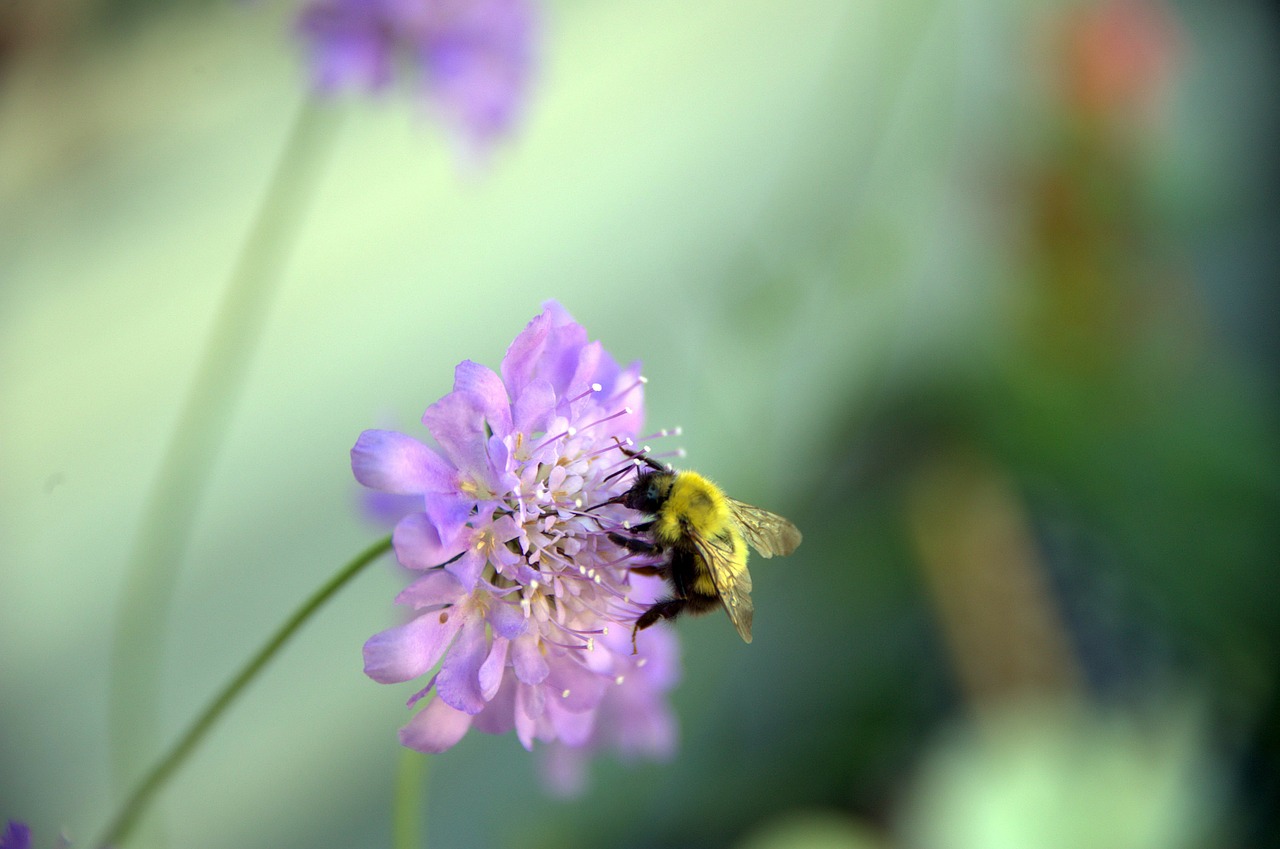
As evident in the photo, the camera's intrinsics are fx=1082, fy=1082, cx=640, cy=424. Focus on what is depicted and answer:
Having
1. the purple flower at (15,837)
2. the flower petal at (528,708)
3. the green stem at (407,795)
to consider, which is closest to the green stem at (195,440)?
the green stem at (407,795)

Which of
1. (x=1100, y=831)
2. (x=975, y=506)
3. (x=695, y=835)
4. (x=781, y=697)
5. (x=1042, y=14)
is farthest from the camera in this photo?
(x=1042, y=14)

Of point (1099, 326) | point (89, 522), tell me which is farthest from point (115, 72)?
point (1099, 326)

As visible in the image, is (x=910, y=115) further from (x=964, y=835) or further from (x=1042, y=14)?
(x=964, y=835)

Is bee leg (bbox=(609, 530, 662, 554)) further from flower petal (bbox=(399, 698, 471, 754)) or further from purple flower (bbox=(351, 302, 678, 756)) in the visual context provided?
flower petal (bbox=(399, 698, 471, 754))

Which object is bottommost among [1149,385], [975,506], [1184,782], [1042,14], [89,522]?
[89,522]

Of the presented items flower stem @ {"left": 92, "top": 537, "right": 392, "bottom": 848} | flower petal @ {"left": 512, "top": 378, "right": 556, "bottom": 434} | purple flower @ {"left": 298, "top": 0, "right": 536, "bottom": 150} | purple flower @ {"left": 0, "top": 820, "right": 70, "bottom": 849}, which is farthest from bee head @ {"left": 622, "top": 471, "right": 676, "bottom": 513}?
purple flower @ {"left": 298, "top": 0, "right": 536, "bottom": 150}

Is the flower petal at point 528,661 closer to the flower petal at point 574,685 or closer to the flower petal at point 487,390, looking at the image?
the flower petal at point 574,685

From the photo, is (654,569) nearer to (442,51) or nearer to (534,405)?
(534,405)
